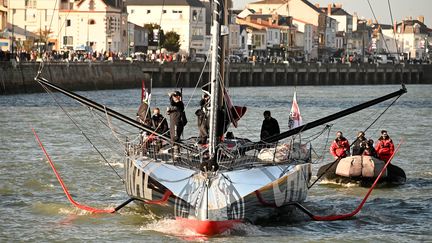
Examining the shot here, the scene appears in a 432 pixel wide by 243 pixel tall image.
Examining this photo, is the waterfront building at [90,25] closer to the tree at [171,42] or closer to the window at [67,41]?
the window at [67,41]

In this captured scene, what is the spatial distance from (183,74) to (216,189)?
10020cm

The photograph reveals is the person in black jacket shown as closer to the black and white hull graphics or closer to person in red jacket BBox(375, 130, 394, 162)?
the black and white hull graphics

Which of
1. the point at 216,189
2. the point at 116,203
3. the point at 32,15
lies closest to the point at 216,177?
the point at 216,189

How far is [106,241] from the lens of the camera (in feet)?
82.9

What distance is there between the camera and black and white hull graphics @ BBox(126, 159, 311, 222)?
79.2ft

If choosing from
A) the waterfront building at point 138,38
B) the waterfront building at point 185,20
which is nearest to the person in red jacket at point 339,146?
the waterfront building at point 138,38

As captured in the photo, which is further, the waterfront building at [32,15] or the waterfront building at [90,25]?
the waterfront building at [32,15]

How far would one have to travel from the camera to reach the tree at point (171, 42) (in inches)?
6506

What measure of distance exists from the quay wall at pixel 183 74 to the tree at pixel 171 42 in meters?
22.5

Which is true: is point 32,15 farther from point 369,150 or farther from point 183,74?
point 369,150

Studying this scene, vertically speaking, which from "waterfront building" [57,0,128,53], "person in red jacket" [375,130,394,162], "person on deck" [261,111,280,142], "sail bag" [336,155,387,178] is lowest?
"sail bag" [336,155,387,178]

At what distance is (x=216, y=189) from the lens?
24.1 meters

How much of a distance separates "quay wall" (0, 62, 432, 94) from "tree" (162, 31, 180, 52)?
22.5 m

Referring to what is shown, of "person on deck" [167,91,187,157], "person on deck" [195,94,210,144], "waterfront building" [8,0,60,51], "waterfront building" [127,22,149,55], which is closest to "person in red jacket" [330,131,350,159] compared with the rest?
Answer: "person on deck" [167,91,187,157]
